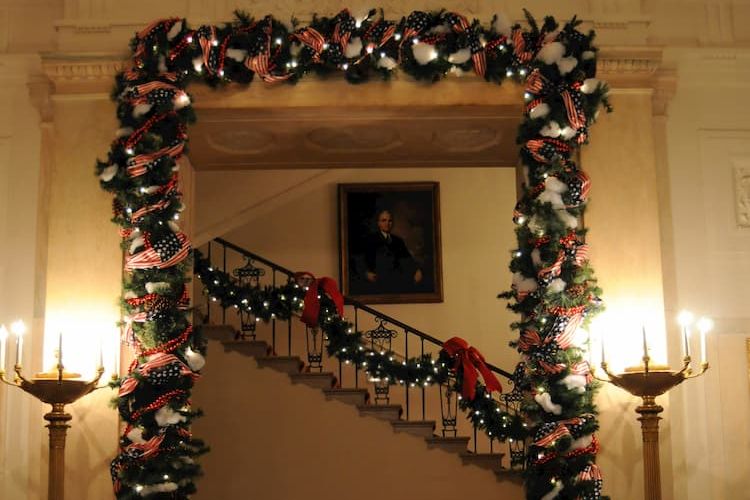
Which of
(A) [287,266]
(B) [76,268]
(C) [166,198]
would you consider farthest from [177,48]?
(A) [287,266]

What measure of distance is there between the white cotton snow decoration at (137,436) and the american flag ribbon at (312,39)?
2.74 metres

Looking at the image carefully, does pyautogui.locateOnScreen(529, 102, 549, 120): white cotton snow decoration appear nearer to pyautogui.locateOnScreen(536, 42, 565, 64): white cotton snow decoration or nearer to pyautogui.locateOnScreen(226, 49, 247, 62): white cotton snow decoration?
pyautogui.locateOnScreen(536, 42, 565, 64): white cotton snow decoration

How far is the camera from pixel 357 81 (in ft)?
24.0

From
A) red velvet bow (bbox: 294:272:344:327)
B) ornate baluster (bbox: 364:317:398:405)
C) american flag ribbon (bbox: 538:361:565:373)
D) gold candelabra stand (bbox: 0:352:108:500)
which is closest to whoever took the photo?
gold candelabra stand (bbox: 0:352:108:500)

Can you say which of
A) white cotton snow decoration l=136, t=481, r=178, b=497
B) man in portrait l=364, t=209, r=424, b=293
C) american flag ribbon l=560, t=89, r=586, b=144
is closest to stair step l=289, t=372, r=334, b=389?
man in portrait l=364, t=209, r=424, b=293

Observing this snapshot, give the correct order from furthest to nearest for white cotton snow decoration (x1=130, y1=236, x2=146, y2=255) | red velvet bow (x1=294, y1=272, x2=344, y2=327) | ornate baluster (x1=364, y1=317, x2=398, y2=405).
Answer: ornate baluster (x1=364, y1=317, x2=398, y2=405) → red velvet bow (x1=294, y1=272, x2=344, y2=327) → white cotton snow decoration (x1=130, y1=236, x2=146, y2=255)

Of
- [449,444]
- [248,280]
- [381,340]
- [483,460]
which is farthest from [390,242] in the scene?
[483,460]

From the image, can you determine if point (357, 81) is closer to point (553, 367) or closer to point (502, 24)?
point (502, 24)

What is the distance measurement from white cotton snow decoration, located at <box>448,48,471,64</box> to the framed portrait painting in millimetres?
6925

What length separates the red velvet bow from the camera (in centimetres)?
1096

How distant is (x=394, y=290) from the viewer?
45.7 feet

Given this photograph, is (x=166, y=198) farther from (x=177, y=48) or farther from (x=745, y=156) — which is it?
(x=745, y=156)

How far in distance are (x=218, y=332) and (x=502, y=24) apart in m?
6.08

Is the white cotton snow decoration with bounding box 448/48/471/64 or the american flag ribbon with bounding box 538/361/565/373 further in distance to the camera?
the white cotton snow decoration with bounding box 448/48/471/64
